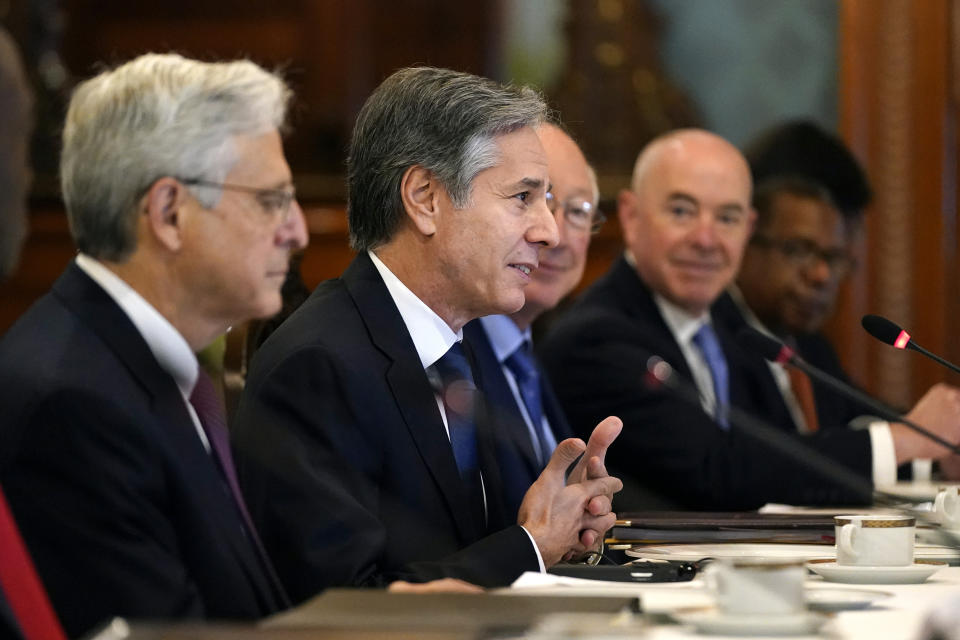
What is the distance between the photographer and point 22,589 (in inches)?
58.6

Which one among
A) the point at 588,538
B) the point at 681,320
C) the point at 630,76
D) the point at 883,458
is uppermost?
the point at 630,76

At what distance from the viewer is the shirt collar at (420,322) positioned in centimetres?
224

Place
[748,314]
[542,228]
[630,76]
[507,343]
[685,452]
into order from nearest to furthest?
1. [542,228]
2. [507,343]
3. [685,452]
4. [748,314]
5. [630,76]

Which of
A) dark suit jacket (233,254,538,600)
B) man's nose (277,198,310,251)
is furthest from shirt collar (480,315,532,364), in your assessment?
man's nose (277,198,310,251)

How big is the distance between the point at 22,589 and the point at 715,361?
2420mm

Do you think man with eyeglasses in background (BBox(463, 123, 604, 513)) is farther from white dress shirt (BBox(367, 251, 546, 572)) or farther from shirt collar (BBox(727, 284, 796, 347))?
shirt collar (BBox(727, 284, 796, 347))

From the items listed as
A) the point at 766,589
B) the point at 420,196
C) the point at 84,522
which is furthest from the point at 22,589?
the point at 420,196

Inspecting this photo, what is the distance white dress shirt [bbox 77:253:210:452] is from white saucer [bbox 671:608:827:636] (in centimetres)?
71

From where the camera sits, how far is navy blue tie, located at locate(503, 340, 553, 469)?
286cm

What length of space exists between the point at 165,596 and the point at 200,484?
0.17m

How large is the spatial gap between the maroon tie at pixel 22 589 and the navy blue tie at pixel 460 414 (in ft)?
2.69

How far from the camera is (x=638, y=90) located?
609 centimetres

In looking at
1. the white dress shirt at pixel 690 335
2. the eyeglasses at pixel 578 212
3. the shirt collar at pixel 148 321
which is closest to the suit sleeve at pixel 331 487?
the shirt collar at pixel 148 321

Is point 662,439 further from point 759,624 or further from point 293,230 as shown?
point 759,624
